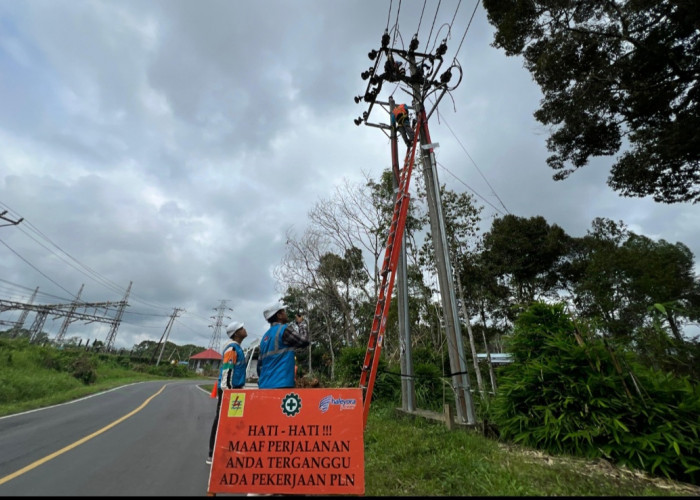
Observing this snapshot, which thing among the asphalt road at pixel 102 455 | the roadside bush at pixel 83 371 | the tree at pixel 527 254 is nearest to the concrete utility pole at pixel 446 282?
the asphalt road at pixel 102 455

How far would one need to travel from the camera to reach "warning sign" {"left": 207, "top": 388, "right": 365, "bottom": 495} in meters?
2.81

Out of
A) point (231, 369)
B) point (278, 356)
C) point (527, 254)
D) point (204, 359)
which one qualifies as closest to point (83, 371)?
point (231, 369)

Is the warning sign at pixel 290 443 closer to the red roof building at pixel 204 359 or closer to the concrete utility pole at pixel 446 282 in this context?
the concrete utility pole at pixel 446 282

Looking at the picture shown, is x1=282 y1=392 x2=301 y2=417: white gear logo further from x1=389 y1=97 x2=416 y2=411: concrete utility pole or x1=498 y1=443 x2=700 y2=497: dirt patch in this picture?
x1=389 y1=97 x2=416 y2=411: concrete utility pole

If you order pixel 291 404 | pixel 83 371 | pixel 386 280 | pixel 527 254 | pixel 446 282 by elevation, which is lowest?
pixel 291 404

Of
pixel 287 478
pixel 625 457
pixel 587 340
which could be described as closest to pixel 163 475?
pixel 287 478

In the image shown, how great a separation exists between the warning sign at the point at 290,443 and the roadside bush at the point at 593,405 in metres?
2.83

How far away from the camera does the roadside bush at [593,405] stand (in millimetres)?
3426

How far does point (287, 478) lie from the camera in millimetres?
2824

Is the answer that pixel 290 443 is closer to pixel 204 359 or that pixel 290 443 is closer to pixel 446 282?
pixel 446 282

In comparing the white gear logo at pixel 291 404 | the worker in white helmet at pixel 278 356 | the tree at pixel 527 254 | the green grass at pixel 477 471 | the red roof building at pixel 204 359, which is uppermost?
the tree at pixel 527 254

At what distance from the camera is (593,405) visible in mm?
3979

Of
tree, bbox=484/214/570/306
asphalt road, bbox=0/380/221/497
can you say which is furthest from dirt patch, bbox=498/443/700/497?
tree, bbox=484/214/570/306

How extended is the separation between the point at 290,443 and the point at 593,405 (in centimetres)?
369
